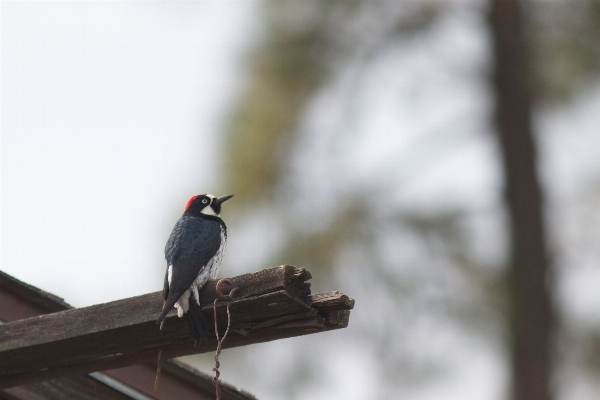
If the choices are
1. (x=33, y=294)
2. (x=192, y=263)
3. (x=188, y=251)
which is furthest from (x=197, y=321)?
(x=33, y=294)

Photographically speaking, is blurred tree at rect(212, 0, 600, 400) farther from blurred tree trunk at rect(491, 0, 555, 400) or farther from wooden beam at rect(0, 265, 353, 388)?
wooden beam at rect(0, 265, 353, 388)

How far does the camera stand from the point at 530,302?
7855 millimetres

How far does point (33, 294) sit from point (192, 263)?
75cm

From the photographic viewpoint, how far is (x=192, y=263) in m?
3.56

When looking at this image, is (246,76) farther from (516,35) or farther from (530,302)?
(530,302)

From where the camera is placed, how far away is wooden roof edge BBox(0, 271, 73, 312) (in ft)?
12.2

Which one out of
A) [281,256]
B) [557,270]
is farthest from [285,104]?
[557,270]

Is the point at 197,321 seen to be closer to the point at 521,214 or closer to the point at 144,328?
the point at 144,328

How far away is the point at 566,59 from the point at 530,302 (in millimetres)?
2889

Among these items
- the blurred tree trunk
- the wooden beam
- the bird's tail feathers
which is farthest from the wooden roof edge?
the blurred tree trunk

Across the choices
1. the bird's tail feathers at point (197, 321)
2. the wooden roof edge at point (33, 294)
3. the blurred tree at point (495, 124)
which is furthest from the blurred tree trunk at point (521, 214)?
the bird's tail feathers at point (197, 321)

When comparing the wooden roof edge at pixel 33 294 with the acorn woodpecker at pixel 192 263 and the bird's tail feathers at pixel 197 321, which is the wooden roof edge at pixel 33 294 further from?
the bird's tail feathers at pixel 197 321

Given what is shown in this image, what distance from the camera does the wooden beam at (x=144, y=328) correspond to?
2.67 meters

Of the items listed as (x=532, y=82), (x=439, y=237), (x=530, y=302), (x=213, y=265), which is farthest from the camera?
(x=532, y=82)
